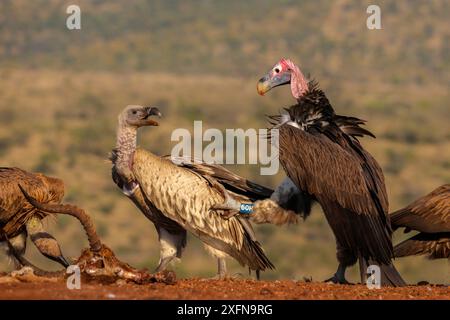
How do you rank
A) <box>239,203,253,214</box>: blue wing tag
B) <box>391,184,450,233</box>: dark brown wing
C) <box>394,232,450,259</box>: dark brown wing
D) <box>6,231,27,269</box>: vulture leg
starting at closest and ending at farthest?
<box>239,203,253,214</box>: blue wing tag → <box>391,184,450,233</box>: dark brown wing → <box>394,232,450,259</box>: dark brown wing → <box>6,231,27,269</box>: vulture leg

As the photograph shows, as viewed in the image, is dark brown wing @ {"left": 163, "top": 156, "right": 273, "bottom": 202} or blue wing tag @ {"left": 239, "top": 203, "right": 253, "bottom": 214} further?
dark brown wing @ {"left": 163, "top": 156, "right": 273, "bottom": 202}

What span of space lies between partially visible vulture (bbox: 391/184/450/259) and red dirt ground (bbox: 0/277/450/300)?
1158 mm

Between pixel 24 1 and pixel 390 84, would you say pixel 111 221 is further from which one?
pixel 24 1

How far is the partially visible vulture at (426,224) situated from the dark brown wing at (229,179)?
5.12 feet

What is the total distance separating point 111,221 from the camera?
33156 mm

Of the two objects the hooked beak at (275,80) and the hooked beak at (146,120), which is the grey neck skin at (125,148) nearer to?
the hooked beak at (146,120)

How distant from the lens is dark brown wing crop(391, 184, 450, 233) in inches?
499

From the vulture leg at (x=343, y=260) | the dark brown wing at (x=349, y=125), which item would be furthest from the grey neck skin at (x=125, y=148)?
the vulture leg at (x=343, y=260)

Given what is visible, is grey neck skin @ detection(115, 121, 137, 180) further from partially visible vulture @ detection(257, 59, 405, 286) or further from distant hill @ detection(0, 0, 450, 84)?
distant hill @ detection(0, 0, 450, 84)

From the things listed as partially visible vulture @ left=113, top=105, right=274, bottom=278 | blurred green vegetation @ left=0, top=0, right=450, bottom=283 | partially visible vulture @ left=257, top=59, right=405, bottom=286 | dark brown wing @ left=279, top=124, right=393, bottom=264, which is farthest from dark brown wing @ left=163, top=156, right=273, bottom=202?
blurred green vegetation @ left=0, top=0, right=450, bottom=283

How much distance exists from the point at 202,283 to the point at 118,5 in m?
64.0

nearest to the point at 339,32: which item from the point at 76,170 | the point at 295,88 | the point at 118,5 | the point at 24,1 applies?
the point at 118,5

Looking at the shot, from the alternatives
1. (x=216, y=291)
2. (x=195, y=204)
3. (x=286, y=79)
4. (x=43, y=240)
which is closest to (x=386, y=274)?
(x=216, y=291)

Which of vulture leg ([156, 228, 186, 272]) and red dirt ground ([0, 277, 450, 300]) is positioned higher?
vulture leg ([156, 228, 186, 272])
